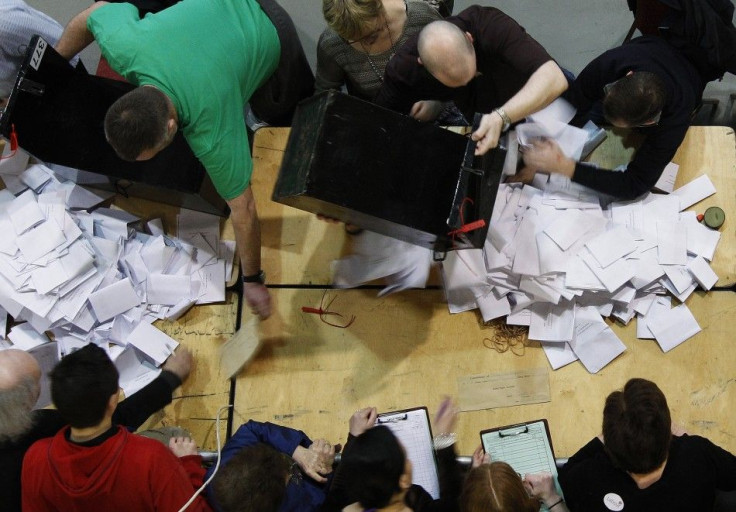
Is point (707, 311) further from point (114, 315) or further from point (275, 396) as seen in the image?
point (114, 315)

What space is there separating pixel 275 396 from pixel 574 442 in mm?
944

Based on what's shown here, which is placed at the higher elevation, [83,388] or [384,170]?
[384,170]

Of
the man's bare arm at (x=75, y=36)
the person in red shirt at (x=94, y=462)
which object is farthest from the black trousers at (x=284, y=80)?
the person in red shirt at (x=94, y=462)

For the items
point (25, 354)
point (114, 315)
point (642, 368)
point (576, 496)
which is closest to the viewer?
point (576, 496)

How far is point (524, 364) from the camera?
7.17 ft

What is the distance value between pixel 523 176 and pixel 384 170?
782 millimetres

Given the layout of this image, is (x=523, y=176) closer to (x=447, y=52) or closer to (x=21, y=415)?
(x=447, y=52)

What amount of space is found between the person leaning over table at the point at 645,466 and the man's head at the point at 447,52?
3.25ft

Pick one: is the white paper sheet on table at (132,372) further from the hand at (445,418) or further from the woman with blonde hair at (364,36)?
the woman with blonde hair at (364,36)

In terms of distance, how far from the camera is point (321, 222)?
7.96ft

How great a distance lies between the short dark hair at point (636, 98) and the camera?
202 centimetres

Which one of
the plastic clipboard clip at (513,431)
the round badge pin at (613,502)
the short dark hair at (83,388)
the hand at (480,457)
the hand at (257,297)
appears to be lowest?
the hand at (480,457)

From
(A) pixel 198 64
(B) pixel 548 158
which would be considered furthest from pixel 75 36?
(B) pixel 548 158

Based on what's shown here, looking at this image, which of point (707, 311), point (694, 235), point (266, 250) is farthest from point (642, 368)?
point (266, 250)
